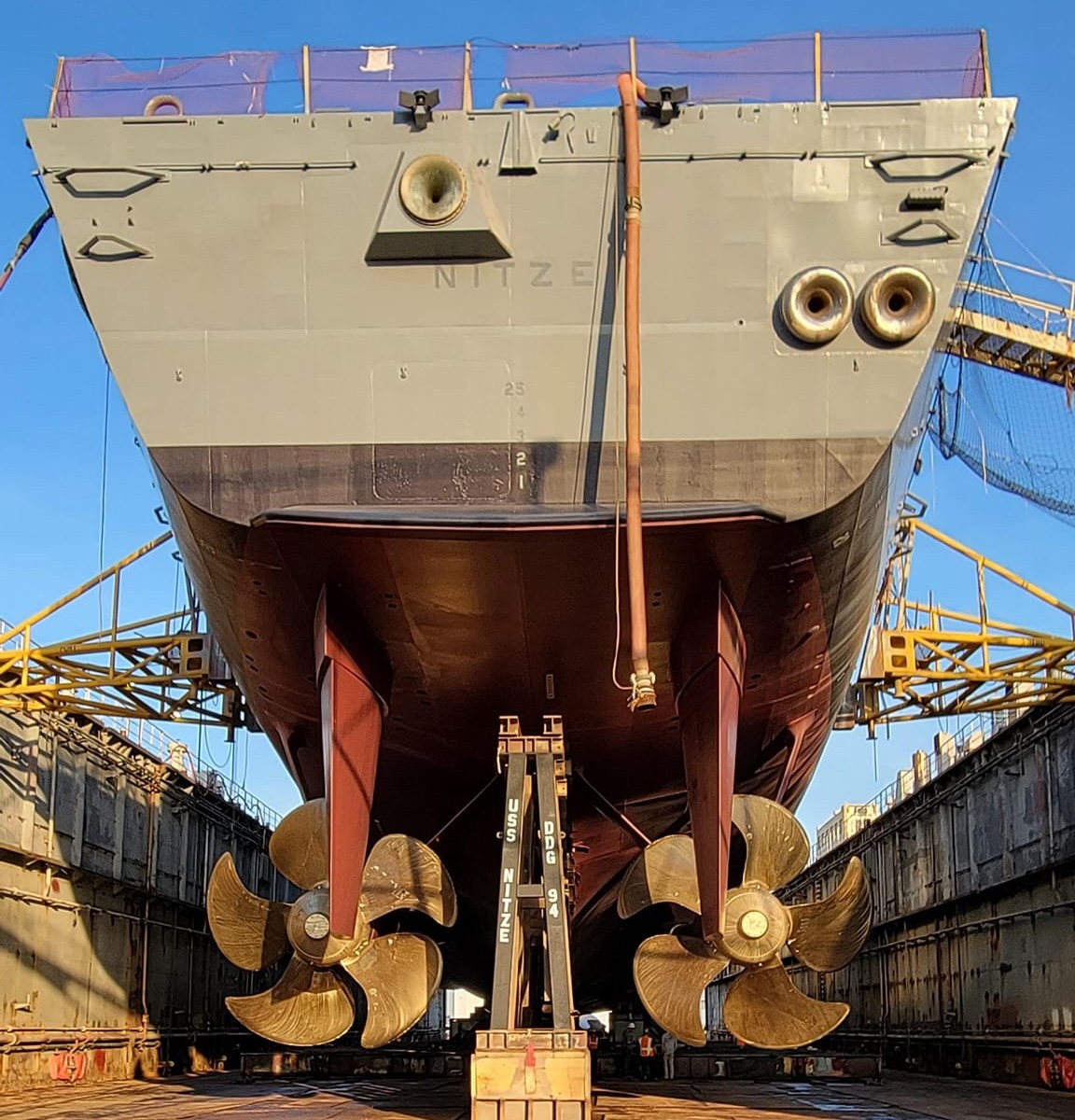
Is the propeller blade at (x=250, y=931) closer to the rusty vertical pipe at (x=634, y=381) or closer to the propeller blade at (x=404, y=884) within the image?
the propeller blade at (x=404, y=884)

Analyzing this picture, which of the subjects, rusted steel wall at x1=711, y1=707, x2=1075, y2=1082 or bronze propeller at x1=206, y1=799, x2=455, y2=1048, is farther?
rusted steel wall at x1=711, y1=707, x2=1075, y2=1082

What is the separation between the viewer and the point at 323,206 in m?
8.97

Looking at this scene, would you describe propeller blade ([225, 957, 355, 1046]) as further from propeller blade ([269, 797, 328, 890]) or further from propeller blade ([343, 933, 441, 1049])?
propeller blade ([269, 797, 328, 890])

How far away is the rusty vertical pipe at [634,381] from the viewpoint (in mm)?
8086

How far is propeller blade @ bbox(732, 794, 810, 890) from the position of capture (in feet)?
33.8

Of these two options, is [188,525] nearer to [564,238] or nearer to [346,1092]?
[564,238]

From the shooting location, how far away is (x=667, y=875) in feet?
33.5

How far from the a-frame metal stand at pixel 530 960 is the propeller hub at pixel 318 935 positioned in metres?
1.30

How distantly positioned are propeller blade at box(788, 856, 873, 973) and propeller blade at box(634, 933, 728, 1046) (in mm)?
808

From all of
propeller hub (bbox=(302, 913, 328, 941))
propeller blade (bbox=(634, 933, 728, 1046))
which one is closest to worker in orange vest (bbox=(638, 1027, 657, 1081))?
propeller blade (bbox=(634, 933, 728, 1046))

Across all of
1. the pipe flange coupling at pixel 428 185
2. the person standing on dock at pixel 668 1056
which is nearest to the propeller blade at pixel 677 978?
the pipe flange coupling at pixel 428 185

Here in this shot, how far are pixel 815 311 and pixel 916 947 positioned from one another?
1880 cm

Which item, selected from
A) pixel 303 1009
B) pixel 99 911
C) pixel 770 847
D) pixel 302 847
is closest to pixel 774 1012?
pixel 770 847

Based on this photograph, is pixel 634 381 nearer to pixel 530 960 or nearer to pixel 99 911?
pixel 530 960
